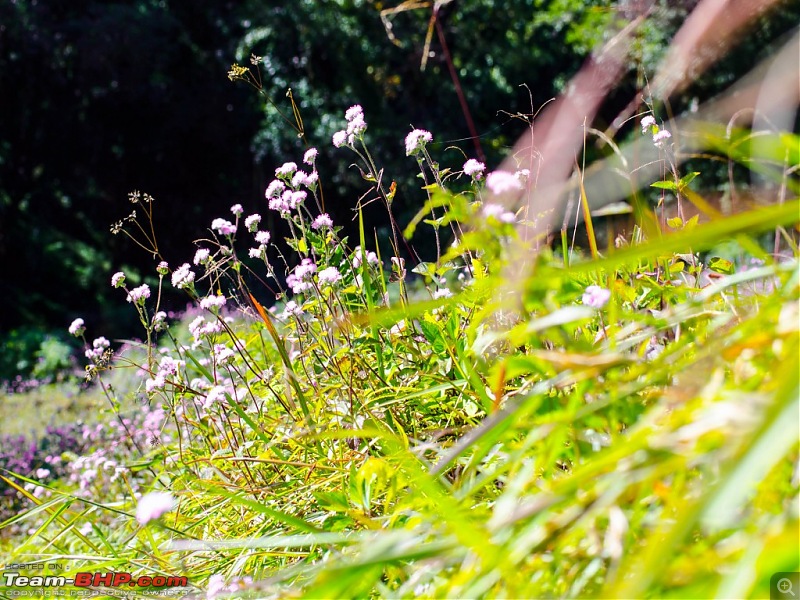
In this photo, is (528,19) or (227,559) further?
(528,19)

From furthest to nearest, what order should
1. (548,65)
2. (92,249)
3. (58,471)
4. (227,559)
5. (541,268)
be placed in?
1. (548,65)
2. (92,249)
3. (58,471)
4. (227,559)
5. (541,268)

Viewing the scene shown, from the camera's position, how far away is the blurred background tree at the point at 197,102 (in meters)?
12.2

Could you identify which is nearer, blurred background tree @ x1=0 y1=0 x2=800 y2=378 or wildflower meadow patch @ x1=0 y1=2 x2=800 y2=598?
wildflower meadow patch @ x1=0 y1=2 x2=800 y2=598

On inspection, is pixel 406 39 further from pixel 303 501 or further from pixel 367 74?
pixel 303 501

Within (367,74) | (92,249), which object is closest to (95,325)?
(92,249)

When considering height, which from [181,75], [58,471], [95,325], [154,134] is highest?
[181,75]

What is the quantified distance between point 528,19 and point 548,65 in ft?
3.49

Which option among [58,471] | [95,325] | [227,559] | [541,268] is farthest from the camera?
[95,325]

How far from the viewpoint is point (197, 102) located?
12914 millimetres

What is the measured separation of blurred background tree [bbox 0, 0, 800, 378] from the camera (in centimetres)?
1223

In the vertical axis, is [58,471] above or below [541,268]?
below

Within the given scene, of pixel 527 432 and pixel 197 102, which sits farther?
pixel 197 102

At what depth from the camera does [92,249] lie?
13484 mm

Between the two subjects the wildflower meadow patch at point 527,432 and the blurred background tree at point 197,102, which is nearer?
the wildflower meadow patch at point 527,432
